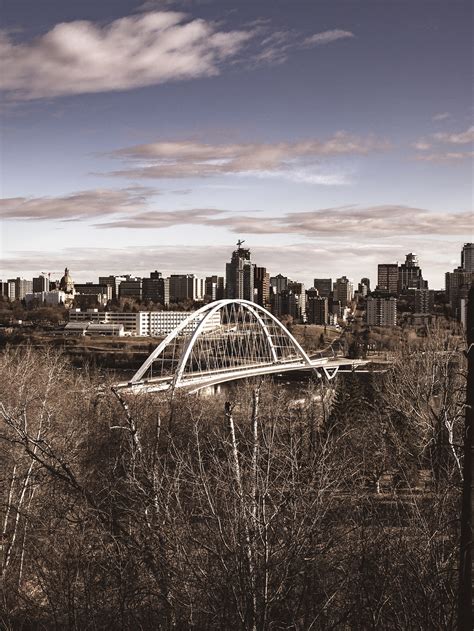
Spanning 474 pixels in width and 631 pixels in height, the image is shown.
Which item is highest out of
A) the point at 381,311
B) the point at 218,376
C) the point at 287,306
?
the point at 287,306

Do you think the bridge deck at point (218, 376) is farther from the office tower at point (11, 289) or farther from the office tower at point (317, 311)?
the office tower at point (11, 289)

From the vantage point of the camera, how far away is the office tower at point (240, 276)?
429 ft

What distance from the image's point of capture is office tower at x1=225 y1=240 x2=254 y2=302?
131m

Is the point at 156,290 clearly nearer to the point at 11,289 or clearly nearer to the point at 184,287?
the point at 184,287

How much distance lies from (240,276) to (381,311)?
27.9 metres

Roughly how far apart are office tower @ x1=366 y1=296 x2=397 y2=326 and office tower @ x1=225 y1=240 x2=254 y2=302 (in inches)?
868

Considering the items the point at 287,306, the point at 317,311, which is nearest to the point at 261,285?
the point at 287,306

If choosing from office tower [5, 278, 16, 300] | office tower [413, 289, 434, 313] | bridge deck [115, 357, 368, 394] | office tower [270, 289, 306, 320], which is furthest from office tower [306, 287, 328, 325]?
office tower [5, 278, 16, 300]

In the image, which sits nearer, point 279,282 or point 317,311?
point 317,311

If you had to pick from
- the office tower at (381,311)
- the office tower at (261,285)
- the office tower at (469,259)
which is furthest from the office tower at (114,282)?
the office tower at (469,259)

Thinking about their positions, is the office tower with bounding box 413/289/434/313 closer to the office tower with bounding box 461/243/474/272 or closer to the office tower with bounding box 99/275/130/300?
the office tower with bounding box 99/275/130/300

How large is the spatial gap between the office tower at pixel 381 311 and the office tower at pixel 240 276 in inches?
868

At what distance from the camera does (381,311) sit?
121 metres

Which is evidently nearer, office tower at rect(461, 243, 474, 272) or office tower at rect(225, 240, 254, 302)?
office tower at rect(461, 243, 474, 272)
